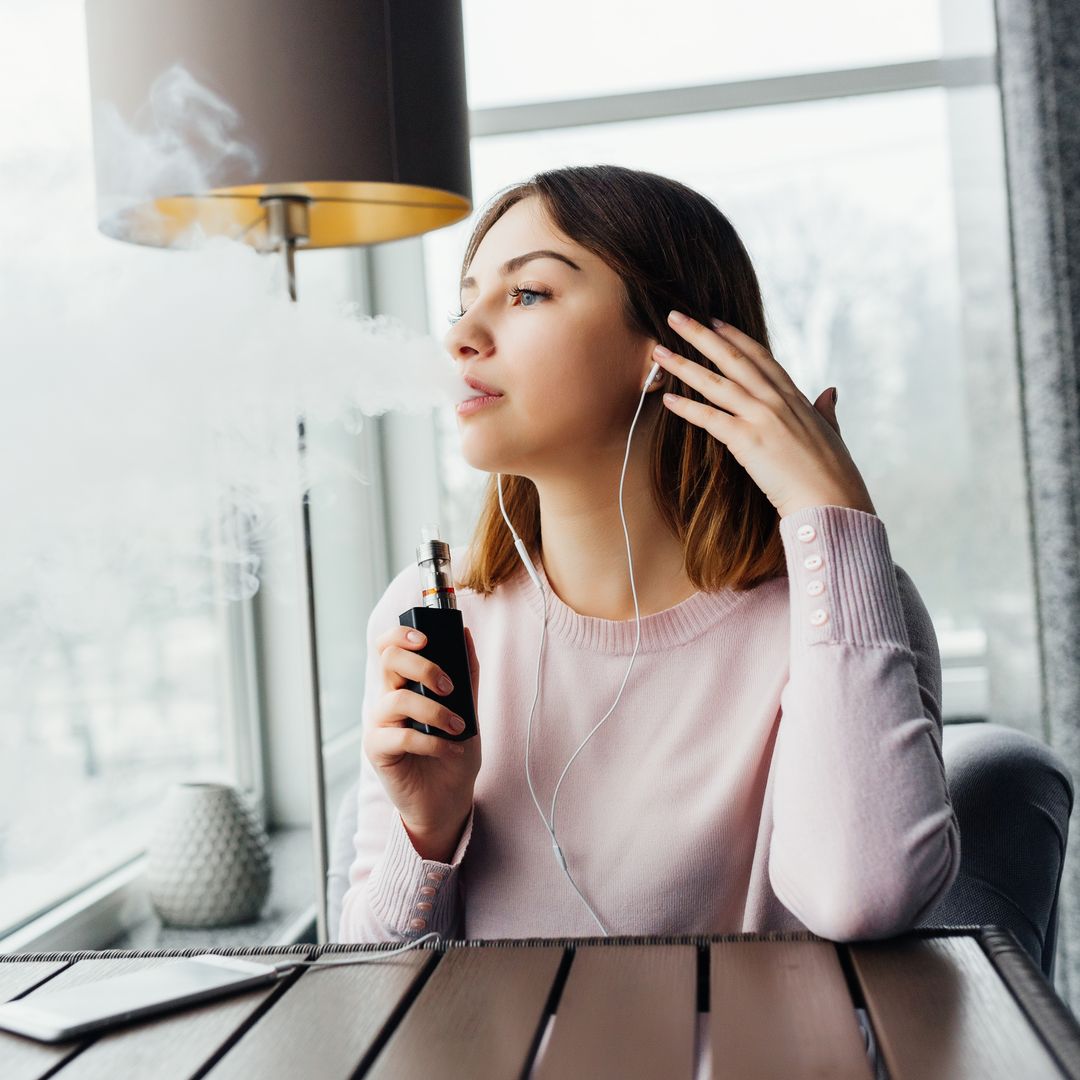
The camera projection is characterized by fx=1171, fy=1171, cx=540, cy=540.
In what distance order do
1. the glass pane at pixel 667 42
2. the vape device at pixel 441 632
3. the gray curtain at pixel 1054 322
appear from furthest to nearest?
1. the glass pane at pixel 667 42
2. the gray curtain at pixel 1054 322
3. the vape device at pixel 441 632

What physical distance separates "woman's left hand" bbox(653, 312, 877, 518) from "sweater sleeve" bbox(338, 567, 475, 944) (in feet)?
1.43

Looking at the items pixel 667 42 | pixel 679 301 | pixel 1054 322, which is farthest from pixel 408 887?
pixel 667 42

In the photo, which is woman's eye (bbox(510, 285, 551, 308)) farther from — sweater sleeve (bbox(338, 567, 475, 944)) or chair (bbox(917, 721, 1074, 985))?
chair (bbox(917, 721, 1074, 985))

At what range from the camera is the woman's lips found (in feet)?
4.20

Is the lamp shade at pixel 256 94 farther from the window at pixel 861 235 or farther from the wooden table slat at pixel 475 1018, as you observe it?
the window at pixel 861 235

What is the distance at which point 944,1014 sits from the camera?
76cm

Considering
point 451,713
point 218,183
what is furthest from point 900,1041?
point 218,183

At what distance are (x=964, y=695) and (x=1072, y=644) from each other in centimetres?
57

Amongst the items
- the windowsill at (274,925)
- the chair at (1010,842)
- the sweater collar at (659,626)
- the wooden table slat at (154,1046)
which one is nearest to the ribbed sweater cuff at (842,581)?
the sweater collar at (659,626)

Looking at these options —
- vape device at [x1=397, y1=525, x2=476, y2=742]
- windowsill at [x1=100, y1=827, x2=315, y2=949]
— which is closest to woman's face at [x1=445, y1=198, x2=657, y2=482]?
vape device at [x1=397, y1=525, x2=476, y2=742]

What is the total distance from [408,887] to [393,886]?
19 mm

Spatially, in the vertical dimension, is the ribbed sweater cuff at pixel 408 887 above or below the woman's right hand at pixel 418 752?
below

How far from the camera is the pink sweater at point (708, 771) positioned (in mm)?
1036

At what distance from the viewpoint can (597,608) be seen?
1.38 m
